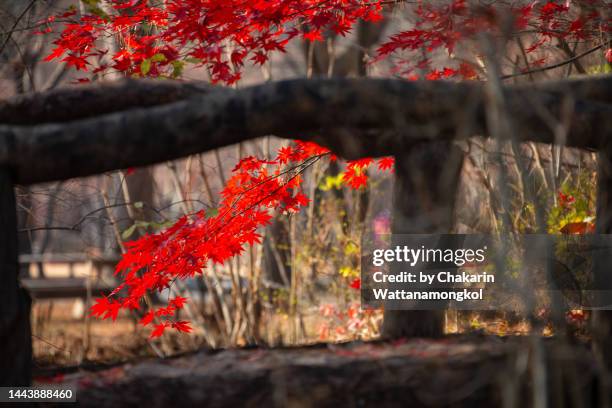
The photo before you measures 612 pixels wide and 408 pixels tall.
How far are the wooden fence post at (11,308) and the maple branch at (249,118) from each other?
189mm

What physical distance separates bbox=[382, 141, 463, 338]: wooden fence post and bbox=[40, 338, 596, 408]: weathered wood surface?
71cm

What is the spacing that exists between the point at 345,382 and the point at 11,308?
1701mm

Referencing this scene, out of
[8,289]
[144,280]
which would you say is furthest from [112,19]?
[8,289]

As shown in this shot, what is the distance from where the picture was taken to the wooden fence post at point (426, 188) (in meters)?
3.93

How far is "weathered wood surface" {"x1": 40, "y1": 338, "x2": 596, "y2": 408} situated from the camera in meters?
3.61

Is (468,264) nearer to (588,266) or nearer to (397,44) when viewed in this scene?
(588,266)

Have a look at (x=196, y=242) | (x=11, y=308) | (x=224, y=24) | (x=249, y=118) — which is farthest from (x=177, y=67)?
(x=11, y=308)

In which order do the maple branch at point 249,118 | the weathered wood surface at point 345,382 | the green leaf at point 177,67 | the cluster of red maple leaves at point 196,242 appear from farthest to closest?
1. the green leaf at point 177,67
2. the cluster of red maple leaves at point 196,242
3. the weathered wood surface at point 345,382
4. the maple branch at point 249,118

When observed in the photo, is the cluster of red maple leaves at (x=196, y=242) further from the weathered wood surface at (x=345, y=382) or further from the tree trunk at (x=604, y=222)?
the tree trunk at (x=604, y=222)

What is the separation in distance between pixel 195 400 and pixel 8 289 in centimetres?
108

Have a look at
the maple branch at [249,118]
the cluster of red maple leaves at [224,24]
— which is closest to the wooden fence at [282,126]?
the maple branch at [249,118]

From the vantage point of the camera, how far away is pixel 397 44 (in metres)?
5.70

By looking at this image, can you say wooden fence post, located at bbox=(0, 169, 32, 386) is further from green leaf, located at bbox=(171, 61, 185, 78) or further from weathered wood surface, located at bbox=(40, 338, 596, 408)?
green leaf, located at bbox=(171, 61, 185, 78)

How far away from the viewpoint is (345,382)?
3.65 metres
